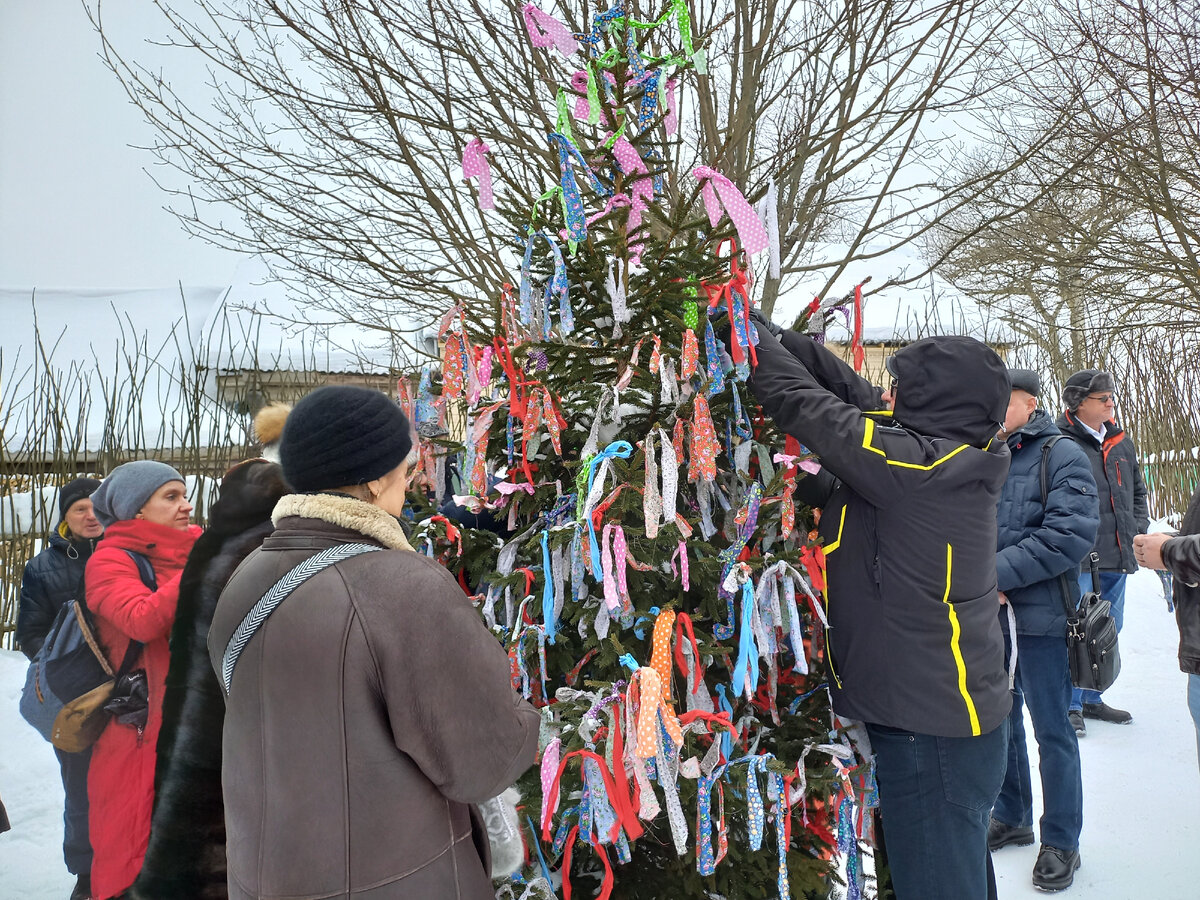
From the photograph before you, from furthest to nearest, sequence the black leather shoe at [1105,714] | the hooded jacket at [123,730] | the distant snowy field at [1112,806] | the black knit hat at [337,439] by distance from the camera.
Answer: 1. the black leather shoe at [1105,714]
2. the distant snowy field at [1112,806]
3. the hooded jacket at [123,730]
4. the black knit hat at [337,439]

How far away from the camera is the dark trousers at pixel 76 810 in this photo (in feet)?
9.96

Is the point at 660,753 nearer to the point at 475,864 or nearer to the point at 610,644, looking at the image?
the point at 610,644

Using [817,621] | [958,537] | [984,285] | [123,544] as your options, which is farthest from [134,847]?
[984,285]

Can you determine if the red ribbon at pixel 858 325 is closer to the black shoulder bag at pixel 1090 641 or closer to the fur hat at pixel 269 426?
the black shoulder bag at pixel 1090 641

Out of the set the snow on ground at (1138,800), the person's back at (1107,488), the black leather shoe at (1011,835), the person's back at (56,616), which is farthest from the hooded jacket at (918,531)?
the person's back at (56,616)

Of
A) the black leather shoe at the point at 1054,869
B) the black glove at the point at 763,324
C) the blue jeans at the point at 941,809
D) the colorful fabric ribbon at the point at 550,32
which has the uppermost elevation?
the colorful fabric ribbon at the point at 550,32

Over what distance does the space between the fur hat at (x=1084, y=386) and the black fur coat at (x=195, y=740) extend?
161 inches

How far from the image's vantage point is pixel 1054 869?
3080 millimetres

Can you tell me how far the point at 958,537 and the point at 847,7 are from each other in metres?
3.46

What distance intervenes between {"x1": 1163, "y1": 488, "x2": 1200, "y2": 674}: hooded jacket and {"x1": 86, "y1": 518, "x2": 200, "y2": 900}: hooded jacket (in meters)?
3.16

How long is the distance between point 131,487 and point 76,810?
4.91 feet

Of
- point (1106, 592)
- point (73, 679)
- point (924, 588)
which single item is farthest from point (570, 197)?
point (1106, 592)

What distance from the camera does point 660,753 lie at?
1822 millimetres

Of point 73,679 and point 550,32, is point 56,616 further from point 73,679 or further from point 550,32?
point 550,32
